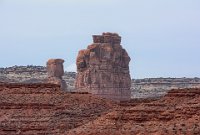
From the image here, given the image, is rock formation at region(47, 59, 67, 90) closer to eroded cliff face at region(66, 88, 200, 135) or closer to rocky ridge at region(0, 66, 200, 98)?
rocky ridge at region(0, 66, 200, 98)

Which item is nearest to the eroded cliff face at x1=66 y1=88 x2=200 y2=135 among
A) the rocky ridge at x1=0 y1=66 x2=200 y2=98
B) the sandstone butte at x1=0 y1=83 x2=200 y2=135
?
the sandstone butte at x1=0 y1=83 x2=200 y2=135

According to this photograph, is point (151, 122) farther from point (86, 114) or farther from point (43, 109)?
point (43, 109)

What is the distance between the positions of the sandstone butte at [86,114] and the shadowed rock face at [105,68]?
139ft

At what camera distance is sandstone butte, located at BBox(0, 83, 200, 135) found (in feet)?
146

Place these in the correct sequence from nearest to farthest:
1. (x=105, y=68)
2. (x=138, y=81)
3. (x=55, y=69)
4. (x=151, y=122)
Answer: (x=151, y=122), (x=105, y=68), (x=55, y=69), (x=138, y=81)

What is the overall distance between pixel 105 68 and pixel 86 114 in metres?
52.5

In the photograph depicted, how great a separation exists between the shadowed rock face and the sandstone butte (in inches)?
1665

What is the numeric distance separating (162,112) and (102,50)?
75.8 m

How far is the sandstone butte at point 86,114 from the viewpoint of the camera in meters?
44.5

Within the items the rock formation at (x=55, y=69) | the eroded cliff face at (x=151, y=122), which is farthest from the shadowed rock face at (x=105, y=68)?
the eroded cliff face at (x=151, y=122)

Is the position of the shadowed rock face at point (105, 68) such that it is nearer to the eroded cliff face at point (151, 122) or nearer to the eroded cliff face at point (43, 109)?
the eroded cliff face at point (43, 109)

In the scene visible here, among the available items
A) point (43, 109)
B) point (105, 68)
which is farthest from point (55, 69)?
point (43, 109)

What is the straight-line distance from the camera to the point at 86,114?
70.9 metres

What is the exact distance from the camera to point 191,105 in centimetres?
4669
